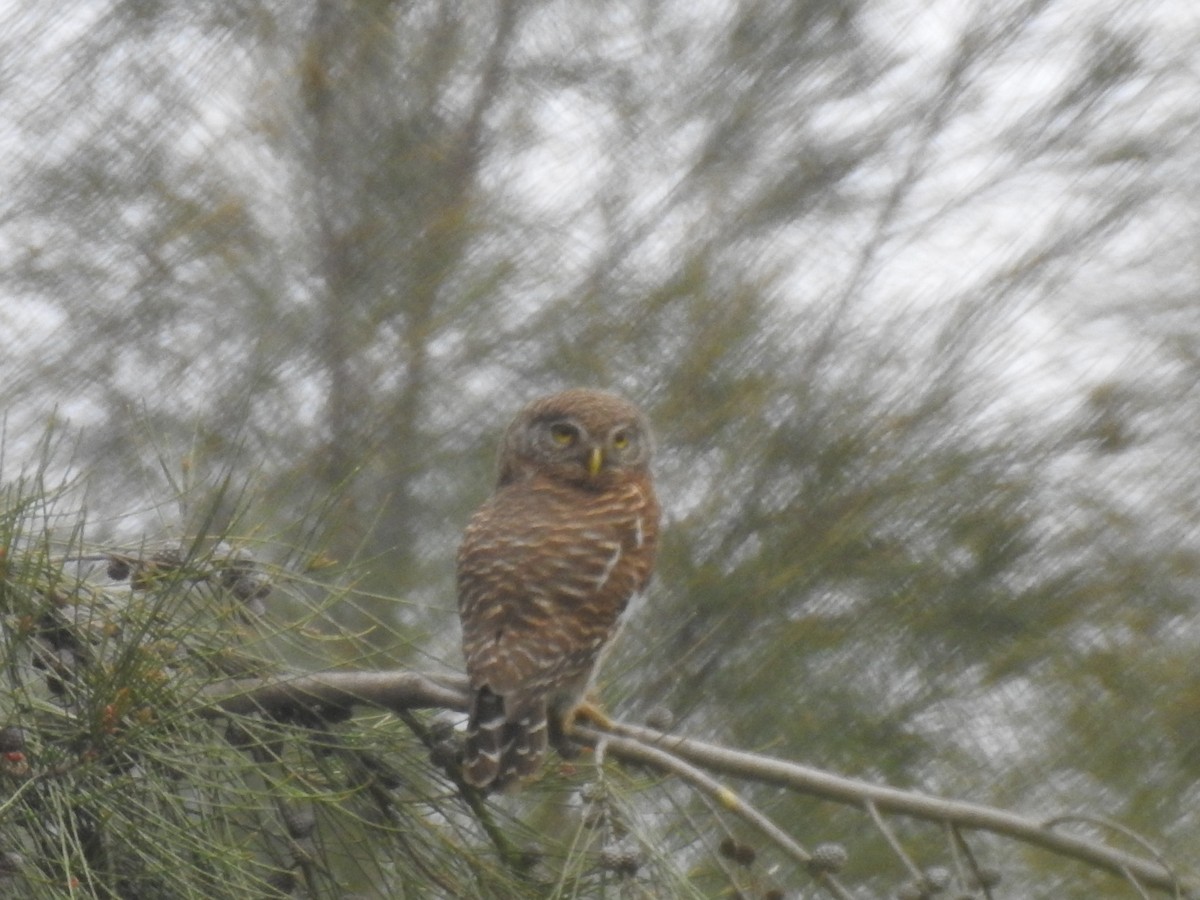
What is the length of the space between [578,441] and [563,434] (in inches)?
2.0

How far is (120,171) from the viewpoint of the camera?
16.7ft

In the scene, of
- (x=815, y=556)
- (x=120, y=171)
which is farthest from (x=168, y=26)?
(x=815, y=556)

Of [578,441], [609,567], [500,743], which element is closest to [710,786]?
[500,743]

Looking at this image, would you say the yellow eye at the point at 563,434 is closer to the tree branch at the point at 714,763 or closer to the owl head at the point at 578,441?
the owl head at the point at 578,441

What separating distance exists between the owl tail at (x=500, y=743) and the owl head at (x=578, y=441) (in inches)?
41.6

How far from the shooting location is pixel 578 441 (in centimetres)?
370

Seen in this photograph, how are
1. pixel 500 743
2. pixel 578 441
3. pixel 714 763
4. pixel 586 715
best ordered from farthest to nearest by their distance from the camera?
1. pixel 578 441
2. pixel 586 715
3. pixel 500 743
4. pixel 714 763

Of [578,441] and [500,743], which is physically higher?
[500,743]

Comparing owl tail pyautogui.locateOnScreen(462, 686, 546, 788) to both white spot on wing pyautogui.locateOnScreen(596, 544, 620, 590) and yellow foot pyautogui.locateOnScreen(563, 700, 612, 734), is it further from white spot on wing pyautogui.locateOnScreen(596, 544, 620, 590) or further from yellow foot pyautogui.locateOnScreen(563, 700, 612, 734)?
white spot on wing pyautogui.locateOnScreen(596, 544, 620, 590)

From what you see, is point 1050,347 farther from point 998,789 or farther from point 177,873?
point 177,873

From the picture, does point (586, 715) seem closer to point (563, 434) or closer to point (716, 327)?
point (563, 434)

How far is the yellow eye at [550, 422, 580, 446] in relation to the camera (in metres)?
3.71

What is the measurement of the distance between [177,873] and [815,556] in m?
2.32

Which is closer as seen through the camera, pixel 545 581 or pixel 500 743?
pixel 500 743
